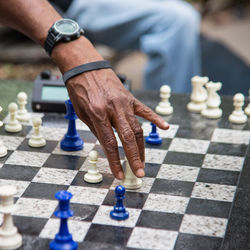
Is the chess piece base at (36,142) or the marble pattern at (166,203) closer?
the marble pattern at (166,203)

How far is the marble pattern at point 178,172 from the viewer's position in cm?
198

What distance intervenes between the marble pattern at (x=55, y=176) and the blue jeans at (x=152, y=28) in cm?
253

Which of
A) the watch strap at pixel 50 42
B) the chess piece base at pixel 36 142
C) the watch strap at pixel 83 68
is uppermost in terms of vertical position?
the watch strap at pixel 50 42

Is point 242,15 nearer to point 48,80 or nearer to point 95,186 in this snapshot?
point 48,80

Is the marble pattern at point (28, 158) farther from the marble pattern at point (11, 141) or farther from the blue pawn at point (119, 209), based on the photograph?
the blue pawn at point (119, 209)

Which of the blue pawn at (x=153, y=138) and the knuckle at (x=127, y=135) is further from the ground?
the knuckle at (x=127, y=135)

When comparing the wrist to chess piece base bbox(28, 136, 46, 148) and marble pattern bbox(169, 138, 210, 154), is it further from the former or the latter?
marble pattern bbox(169, 138, 210, 154)

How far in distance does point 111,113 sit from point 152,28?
274 cm

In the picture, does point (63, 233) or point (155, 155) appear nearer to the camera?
point (63, 233)

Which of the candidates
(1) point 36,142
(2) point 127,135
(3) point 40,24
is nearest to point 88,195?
(2) point 127,135

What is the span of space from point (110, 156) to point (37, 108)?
82cm

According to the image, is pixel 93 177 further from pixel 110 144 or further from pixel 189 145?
pixel 189 145

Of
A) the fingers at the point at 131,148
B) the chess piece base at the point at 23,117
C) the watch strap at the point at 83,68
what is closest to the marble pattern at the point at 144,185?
the fingers at the point at 131,148

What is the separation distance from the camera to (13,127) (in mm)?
2316
